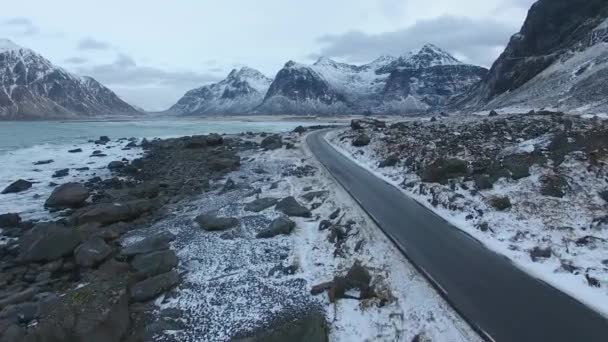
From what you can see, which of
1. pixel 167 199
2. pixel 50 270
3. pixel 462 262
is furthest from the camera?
pixel 167 199

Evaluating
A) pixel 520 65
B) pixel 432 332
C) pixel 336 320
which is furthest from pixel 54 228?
pixel 520 65

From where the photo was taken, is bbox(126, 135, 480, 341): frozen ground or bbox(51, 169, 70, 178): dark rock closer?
bbox(126, 135, 480, 341): frozen ground

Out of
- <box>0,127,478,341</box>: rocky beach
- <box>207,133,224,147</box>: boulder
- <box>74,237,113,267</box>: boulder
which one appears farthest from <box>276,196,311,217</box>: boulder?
<box>207,133,224,147</box>: boulder

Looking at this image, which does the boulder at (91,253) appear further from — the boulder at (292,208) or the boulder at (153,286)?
the boulder at (292,208)

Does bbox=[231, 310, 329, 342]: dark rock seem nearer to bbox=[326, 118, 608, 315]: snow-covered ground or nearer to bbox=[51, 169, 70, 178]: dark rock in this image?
bbox=[326, 118, 608, 315]: snow-covered ground

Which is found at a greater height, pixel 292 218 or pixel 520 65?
pixel 520 65

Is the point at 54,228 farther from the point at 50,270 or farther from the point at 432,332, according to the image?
→ the point at 432,332

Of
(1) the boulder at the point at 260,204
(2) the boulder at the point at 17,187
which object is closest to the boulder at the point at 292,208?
(1) the boulder at the point at 260,204
